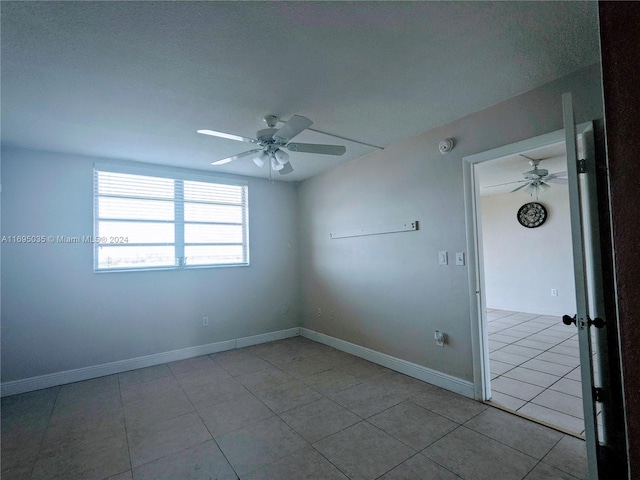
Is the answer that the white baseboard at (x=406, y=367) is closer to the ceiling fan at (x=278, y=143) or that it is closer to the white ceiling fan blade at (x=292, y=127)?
the ceiling fan at (x=278, y=143)

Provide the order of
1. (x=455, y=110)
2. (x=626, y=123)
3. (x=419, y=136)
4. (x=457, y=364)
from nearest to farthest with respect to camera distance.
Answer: (x=626, y=123)
(x=455, y=110)
(x=457, y=364)
(x=419, y=136)

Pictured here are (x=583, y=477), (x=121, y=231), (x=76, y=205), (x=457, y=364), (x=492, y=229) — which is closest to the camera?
(x=583, y=477)

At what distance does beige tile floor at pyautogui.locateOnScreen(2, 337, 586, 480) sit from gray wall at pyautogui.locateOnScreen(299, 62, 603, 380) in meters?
0.53

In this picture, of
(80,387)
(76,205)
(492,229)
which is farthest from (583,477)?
(492,229)

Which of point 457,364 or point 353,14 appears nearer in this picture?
point 353,14

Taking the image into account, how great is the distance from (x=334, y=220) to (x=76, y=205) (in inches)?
120

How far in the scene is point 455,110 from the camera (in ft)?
8.41

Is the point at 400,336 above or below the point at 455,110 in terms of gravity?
below

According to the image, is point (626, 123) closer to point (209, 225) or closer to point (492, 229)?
point (209, 225)

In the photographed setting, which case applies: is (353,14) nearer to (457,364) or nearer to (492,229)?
(457,364)

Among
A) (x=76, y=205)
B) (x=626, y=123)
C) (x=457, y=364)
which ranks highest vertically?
(x=76, y=205)

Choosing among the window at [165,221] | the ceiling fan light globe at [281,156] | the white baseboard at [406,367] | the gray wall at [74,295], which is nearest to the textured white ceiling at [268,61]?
the ceiling fan light globe at [281,156]

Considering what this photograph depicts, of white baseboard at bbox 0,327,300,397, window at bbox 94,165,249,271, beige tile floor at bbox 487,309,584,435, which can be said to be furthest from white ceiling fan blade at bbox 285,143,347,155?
white baseboard at bbox 0,327,300,397

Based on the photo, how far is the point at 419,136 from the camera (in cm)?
308
